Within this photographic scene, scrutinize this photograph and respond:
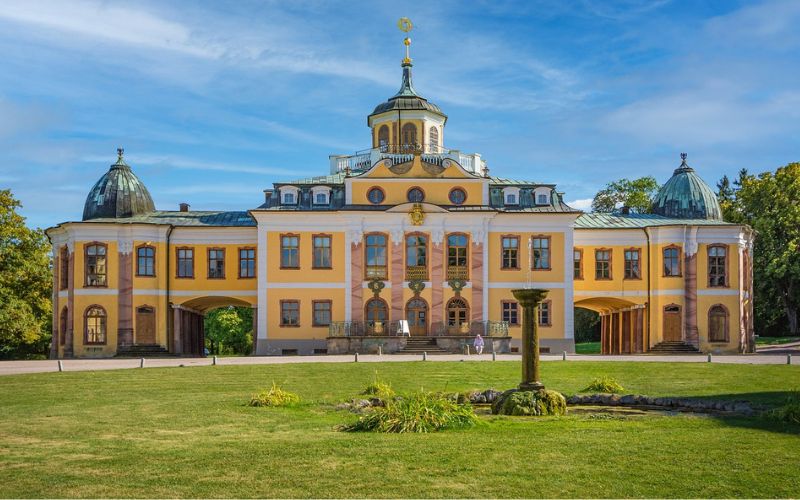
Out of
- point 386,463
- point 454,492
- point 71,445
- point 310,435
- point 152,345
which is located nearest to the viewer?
point 454,492

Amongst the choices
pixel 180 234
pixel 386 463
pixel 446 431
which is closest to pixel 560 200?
pixel 180 234

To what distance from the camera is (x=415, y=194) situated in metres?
54.8

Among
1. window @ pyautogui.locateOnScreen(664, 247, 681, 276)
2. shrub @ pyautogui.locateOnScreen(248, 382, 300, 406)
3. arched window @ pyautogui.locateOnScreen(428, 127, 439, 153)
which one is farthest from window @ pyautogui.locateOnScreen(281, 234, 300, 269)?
shrub @ pyautogui.locateOnScreen(248, 382, 300, 406)

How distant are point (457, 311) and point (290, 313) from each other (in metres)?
9.53

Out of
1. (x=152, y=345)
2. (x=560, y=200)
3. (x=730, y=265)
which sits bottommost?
(x=152, y=345)

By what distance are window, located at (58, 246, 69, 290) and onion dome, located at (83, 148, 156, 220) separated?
239 cm

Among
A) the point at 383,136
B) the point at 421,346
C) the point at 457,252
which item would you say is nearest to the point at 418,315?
the point at 421,346

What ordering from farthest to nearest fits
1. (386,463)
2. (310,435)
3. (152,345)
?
(152,345) → (310,435) → (386,463)

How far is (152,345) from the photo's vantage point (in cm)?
5350

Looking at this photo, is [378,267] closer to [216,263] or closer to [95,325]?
[216,263]

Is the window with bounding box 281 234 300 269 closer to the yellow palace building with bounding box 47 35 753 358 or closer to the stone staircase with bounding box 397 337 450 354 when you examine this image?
the yellow palace building with bounding box 47 35 753 358

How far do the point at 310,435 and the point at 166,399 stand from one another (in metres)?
8.13

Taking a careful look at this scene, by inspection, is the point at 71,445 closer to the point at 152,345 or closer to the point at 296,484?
the point at 296,484

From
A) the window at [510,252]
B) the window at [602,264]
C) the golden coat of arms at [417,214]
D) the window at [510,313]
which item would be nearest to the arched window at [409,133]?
the golden coat of arms at [417,214]
